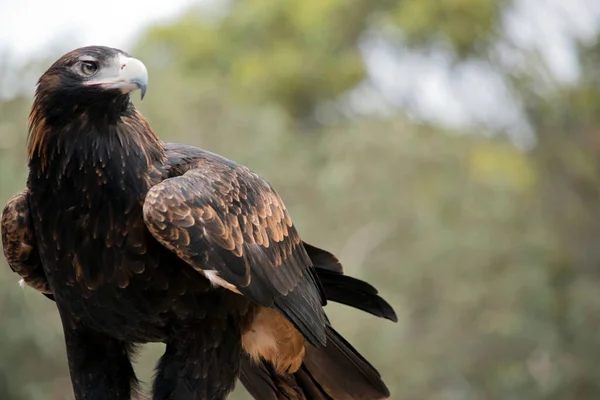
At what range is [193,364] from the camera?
4746 millimetres

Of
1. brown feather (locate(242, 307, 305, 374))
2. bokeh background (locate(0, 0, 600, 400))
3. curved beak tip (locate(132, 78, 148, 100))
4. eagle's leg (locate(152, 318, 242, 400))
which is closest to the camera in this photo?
curved beak tip (locate(132, 78, 148, 100))

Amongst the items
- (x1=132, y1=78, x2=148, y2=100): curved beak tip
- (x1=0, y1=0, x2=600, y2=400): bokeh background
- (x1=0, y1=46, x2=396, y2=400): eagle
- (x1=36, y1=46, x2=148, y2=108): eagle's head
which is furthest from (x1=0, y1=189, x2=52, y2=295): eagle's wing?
(x1=0, y1=0, x2=600, y2=400): bokeh background

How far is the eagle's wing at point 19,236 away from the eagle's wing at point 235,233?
754 mm

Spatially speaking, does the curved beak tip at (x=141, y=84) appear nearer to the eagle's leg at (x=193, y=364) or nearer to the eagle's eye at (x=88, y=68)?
the eagle's eye at (x=88, y=68)

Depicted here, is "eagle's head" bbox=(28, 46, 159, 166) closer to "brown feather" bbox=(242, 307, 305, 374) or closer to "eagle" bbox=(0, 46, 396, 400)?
"eagle" bbox=(0, 46, 396, 400)

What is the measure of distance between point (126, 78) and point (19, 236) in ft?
3.41

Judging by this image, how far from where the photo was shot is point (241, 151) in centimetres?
1448

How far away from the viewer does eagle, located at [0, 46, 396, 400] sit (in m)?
4.57

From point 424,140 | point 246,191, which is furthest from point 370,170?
point 246,191

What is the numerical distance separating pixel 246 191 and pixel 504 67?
15.5m

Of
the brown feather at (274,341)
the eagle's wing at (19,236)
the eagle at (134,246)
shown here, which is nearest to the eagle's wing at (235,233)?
the eagle at (134,246)

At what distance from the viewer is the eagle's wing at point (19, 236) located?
4902mm

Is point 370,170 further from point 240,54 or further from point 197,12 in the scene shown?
point 197,12

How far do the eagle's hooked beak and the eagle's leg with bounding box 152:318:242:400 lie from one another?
1186 mm
